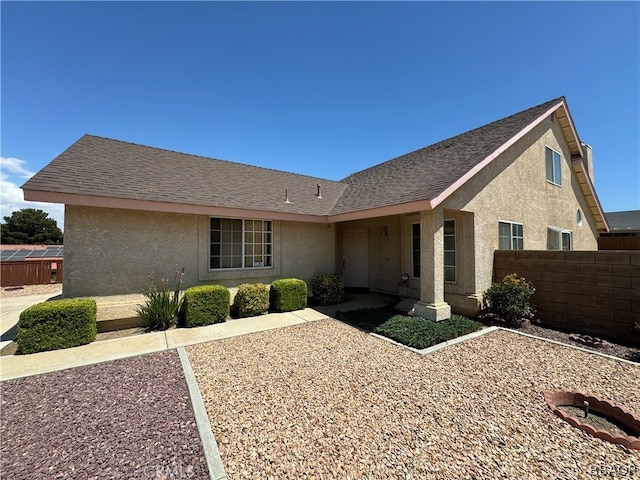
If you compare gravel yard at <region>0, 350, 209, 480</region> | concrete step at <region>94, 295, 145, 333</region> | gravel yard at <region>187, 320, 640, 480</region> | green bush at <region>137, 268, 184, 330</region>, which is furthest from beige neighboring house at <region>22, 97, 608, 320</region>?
gravel yard at <region>0, 350, 209, 480</region>

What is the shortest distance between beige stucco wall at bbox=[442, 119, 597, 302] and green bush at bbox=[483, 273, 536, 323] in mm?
503

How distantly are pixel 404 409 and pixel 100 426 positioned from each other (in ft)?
12.7

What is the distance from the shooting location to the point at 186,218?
8312 millimetres

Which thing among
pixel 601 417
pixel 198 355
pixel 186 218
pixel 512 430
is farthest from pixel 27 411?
pixel 601 417

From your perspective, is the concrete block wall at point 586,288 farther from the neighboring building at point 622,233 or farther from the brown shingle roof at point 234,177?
the neighboring building at point 622,233

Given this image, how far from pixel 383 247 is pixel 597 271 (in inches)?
255

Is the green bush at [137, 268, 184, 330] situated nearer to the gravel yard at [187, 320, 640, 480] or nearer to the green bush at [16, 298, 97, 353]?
the green bush at [16, 298, 97, 353]

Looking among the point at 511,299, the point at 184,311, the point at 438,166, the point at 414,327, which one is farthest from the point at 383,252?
the point at 184,311

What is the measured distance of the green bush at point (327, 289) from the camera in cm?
989

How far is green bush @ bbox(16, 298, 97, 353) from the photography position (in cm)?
542

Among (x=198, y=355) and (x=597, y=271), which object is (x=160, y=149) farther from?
(x=597, y=271)

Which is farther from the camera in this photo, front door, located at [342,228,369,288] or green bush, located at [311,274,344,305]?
front door, located at [342,228,369,288]

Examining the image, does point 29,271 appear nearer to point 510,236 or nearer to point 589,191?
point 510,236

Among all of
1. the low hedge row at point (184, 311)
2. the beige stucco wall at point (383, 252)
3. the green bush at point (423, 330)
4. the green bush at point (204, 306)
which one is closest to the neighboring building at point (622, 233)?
the beige stucco wall at point (383, 252)
